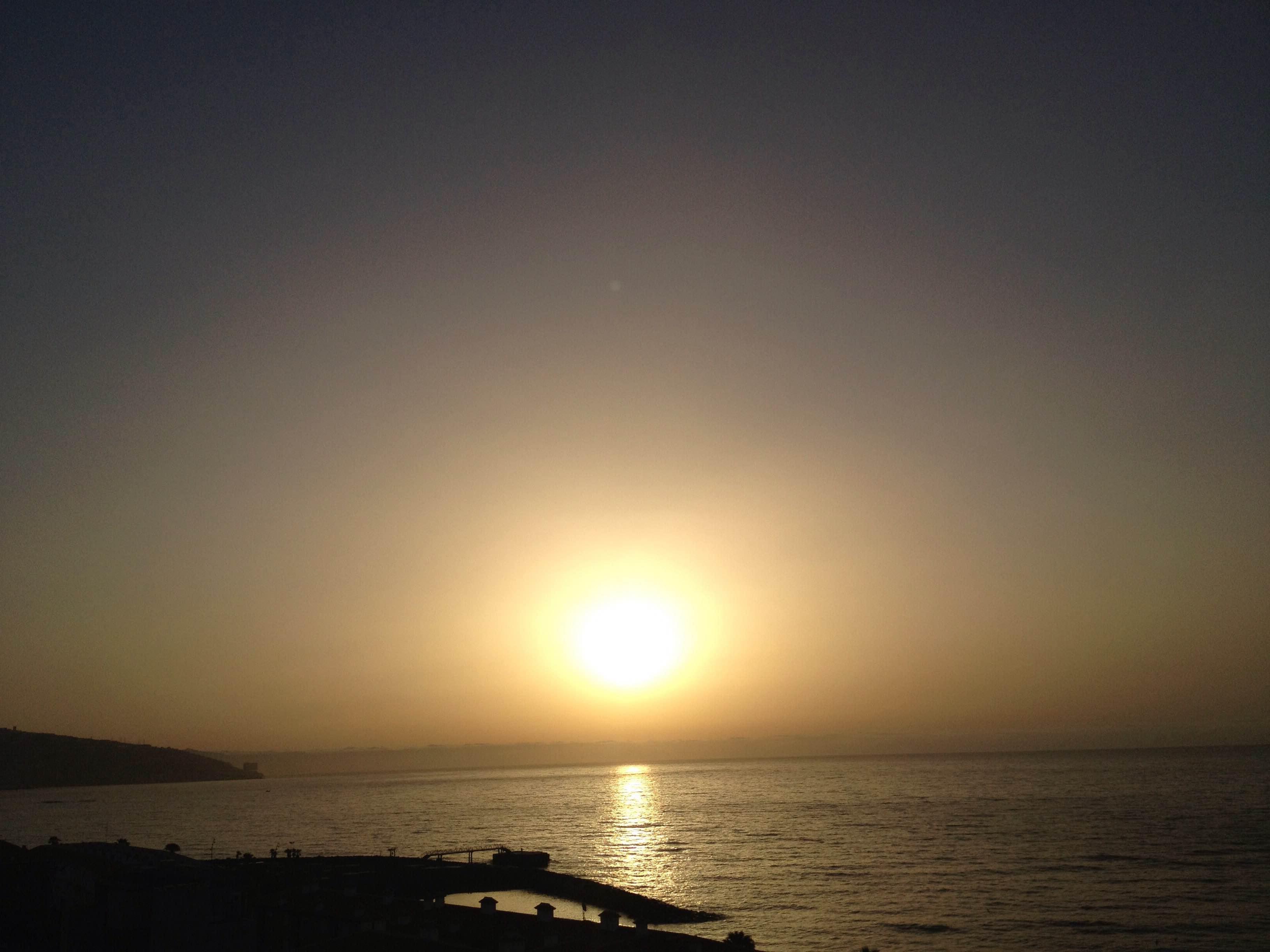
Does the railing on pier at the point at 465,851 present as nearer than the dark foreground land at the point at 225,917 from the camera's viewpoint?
No

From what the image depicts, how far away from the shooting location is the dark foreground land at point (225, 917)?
27234 millimetres

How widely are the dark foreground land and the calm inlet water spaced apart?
17.3 m

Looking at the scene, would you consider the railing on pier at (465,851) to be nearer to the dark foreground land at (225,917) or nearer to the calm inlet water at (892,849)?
the calm inlet water at (892,849)

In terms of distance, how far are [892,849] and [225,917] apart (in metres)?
73.6

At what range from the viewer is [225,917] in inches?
1104

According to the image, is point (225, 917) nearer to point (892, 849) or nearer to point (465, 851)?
point (465, 851)

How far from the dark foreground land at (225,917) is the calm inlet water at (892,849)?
17.3 m

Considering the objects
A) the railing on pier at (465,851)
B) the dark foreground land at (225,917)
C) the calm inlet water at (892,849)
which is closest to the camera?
the dark foreground land at (225,917)

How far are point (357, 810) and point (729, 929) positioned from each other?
137449 mm

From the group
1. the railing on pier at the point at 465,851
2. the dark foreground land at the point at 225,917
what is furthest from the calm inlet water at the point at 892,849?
the dark foreground land at the point at 225,917

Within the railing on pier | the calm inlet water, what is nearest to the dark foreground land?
the calm inlet water

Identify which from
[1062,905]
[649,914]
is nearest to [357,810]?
[649,914]

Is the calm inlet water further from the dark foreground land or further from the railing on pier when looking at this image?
the dark foreground land

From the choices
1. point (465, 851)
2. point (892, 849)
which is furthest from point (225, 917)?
point (892, 849)
